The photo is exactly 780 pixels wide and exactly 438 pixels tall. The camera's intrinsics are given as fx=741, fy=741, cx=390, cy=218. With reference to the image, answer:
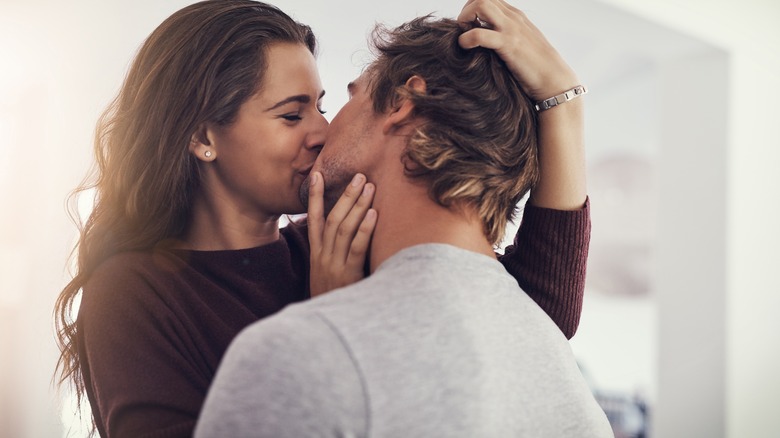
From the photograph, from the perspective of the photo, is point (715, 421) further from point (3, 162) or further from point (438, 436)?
point (3, 162)

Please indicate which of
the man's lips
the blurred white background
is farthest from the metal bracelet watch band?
the blurred white background

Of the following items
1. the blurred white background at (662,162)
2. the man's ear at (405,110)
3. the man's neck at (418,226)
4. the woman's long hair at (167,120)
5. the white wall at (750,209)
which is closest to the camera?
the man's neck at (418,226)

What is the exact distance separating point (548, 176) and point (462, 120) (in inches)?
9.7

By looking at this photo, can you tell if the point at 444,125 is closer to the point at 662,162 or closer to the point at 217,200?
the point at 217,200

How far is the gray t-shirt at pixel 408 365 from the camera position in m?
0.74

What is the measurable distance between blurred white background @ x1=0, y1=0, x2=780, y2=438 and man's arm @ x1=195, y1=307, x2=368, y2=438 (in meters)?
1.64

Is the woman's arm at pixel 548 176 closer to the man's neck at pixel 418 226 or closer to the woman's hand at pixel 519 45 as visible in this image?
the woman's hand at pixel 519 45

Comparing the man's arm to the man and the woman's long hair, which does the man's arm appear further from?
the woman's long hair

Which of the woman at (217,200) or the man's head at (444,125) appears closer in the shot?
the man's head at (444,125)

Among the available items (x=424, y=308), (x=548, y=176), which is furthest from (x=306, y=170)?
(x=424, y=308)

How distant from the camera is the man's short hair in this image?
1.05 m

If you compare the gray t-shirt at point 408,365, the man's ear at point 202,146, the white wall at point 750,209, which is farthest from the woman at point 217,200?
the white wall at point 750,209

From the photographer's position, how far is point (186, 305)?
125cm

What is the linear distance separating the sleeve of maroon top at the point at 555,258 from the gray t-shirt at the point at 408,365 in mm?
350
